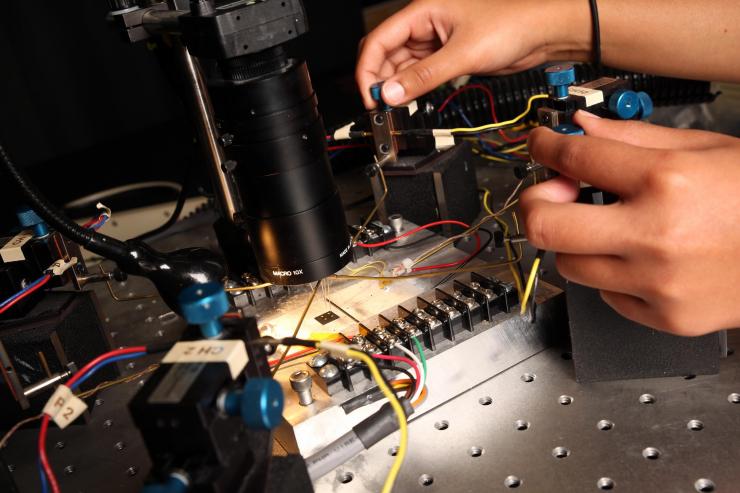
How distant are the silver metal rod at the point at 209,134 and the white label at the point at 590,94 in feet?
1.50

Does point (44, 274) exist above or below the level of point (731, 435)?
above

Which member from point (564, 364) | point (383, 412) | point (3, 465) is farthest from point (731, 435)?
point (3, 465)

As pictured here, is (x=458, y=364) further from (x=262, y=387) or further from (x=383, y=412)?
(x=262, y=387)

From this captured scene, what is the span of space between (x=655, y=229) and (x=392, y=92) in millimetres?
582

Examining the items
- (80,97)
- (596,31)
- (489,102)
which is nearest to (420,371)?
(596,31)

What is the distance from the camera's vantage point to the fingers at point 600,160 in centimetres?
66

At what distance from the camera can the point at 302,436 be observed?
77cm

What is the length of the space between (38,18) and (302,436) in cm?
227

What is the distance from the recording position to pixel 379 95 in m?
1.14

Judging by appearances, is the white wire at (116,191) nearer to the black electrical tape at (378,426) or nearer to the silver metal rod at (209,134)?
the silver metal rod at (209,134)

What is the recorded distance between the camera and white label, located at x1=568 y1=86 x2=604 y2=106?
83 cm

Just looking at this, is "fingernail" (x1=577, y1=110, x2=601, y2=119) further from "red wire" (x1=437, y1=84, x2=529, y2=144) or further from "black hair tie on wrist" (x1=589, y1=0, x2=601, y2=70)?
"red wire" (x1=437, y1=84, x2=529, y2=144)

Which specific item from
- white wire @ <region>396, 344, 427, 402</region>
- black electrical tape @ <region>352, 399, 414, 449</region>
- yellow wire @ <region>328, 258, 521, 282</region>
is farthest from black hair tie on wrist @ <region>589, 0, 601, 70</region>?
black electrical tape @ <region>352, 399, 414, 449</region>

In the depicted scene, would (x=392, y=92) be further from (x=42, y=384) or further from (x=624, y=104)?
(x=42, y=384)
